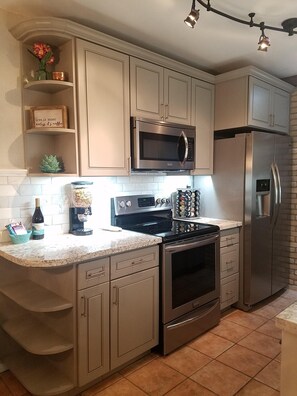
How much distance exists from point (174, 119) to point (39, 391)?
2.30 metres

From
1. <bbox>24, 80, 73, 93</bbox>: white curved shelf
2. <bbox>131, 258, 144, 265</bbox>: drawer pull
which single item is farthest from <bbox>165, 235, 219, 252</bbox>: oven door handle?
<bbox>24, 80, 73, 93</bbox>: white curved shelf

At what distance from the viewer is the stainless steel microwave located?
2.47 metres

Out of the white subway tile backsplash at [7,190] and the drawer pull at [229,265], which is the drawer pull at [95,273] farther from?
the drawer pull at [229,265]

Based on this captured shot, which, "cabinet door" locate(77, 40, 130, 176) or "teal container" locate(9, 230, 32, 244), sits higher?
"cabinet door" locate(77, 40, 130, 176)

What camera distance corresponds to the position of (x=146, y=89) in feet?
8.27

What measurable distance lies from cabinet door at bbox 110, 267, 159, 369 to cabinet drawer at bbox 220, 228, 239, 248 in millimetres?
916

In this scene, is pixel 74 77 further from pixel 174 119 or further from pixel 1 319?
pixel 1 319

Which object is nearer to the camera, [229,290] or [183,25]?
[183,25]

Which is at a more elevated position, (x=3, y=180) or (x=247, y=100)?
(x=247, y=100)

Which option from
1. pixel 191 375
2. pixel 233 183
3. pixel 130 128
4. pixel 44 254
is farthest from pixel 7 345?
pixel 233 183

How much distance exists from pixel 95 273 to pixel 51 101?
4.46 ft

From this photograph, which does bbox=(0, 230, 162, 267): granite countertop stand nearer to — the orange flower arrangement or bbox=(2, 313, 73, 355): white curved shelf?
bbox=(2, 313, 73, 355): white curved shelf

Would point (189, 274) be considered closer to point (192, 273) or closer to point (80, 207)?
point (192, 273)

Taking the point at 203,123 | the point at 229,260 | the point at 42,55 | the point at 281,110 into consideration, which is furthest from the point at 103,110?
the point at 281,110
